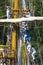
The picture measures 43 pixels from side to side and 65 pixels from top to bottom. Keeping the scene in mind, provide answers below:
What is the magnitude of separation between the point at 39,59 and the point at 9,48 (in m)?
1.38

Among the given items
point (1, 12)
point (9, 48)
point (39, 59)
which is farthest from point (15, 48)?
point (1, 12)

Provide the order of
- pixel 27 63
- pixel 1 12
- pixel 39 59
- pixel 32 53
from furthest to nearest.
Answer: pixel 1 12, pixel 39 59, pixel 27 63, pixel 32 53

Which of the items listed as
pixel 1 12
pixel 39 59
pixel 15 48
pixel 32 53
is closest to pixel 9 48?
pixel 15 48

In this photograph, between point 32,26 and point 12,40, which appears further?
point 32,26

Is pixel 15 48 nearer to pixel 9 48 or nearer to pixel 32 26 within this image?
pixel 9 48

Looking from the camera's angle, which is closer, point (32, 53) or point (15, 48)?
point (32, 53)

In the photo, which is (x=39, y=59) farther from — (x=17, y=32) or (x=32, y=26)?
(x=17, y=32)

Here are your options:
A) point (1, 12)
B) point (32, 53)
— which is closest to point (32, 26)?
point (1, 12)

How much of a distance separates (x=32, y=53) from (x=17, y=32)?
46 centimetres

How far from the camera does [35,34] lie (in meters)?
6.13

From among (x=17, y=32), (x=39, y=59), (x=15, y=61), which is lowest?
(x=39, y=59)

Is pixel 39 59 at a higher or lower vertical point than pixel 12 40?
lower

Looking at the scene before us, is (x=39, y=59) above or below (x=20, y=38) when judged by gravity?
below

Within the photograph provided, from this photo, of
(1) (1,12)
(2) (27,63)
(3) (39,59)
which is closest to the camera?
(2) (27,63)
